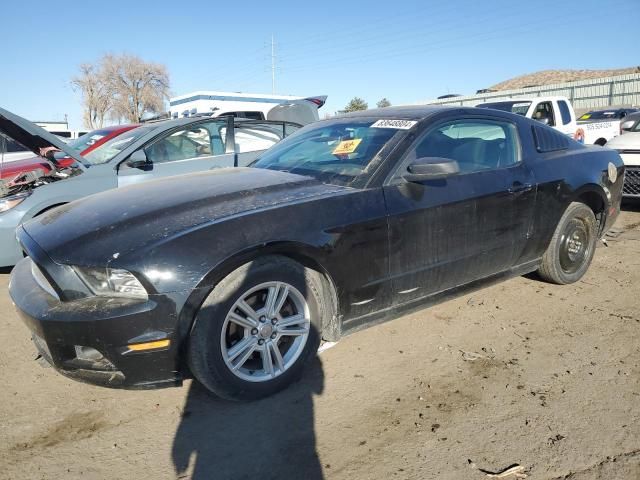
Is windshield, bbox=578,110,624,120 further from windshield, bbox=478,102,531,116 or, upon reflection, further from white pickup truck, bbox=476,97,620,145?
windshield, bbox=478,102,531,116

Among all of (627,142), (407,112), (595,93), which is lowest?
(627,142)

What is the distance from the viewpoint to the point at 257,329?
2.59 meters

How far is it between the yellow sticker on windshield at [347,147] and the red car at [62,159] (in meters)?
3.63

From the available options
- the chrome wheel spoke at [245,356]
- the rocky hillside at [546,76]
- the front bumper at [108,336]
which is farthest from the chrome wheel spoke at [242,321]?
the rocky hillside at [546,76]

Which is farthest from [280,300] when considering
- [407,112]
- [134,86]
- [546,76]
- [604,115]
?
[546,76]

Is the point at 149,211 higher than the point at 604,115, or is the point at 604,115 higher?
the point at 604,115

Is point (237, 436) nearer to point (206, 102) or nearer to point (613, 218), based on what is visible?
point (613, 218)

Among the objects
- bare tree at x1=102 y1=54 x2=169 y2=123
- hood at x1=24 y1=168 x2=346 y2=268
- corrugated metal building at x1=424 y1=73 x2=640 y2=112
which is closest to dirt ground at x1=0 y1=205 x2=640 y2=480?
hood at x1=24 y1=168 x2=346 y2=268

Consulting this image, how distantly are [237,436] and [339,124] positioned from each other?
2397 mm

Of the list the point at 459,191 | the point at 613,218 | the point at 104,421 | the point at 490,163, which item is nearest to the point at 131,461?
the point at 104,421

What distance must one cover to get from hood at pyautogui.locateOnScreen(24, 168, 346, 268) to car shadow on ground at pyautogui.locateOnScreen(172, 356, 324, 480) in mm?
904

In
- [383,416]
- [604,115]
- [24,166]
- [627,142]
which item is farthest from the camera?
[604,115]

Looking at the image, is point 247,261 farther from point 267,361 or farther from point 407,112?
point 407,112

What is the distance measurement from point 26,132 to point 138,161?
1.05 m
